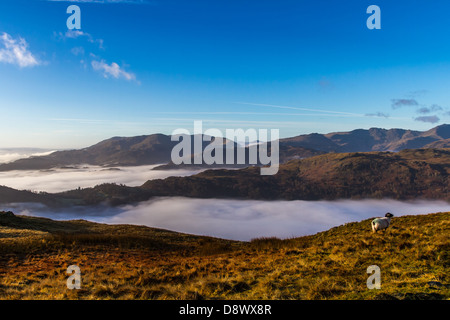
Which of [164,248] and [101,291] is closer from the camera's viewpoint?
[101,291]

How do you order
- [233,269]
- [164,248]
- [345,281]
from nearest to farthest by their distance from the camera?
1. [345,281]
2. [233,269]
3. [164,248]

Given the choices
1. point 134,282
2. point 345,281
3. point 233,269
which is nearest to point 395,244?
point 345,281

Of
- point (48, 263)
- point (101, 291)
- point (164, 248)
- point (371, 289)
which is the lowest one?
point (164, 248)
